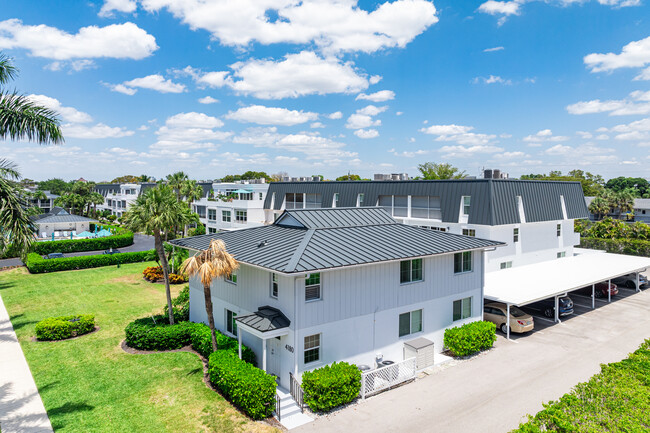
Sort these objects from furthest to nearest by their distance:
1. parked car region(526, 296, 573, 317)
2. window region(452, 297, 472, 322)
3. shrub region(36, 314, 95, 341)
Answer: parked car region(526, 296, 573, 317) < shrub region(36, 314, 95, 341) < window region(452, 297, 472, 322)

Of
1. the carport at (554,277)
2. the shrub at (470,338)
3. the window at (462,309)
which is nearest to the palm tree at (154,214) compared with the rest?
the shrub at (470,338)

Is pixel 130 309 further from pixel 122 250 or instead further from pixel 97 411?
pixel 122 250

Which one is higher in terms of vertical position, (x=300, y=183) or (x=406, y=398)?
(x=300, y=183)

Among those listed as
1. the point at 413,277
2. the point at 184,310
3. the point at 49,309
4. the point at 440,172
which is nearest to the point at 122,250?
the point at 49,309

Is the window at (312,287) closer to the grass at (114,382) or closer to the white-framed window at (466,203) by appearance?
the grass at (114,382)

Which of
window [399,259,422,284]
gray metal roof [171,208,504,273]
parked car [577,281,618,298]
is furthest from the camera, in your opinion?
parked car [577,281,618,298]

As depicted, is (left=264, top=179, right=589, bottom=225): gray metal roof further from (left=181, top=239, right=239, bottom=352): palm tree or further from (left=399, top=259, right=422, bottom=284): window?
(left=181, top=239, right=239, bottom=352): palm tree

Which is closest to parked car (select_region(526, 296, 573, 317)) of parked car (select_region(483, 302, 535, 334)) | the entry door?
parked car (select_region(483, 302, 535, 334))
